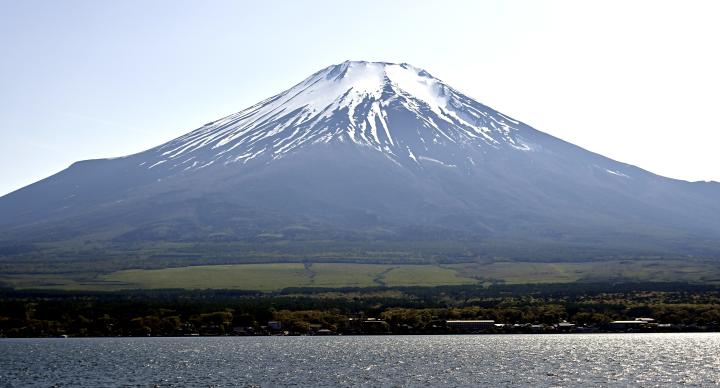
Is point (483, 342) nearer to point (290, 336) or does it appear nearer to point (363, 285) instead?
point (290, 336)

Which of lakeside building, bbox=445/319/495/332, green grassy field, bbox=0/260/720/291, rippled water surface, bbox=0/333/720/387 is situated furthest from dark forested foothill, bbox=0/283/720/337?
green grassy field, bbox=0/260/720/291

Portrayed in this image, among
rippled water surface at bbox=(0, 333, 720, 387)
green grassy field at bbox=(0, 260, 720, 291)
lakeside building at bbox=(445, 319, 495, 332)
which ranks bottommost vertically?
rippled water surface at bbox=(0, 333, 720, 387)

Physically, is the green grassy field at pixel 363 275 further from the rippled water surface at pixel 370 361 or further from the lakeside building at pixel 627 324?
the rippled water surface at pixel 370 361

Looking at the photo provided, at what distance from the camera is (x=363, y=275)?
15262cm

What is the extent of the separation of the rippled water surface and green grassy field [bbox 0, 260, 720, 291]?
48.7 metres

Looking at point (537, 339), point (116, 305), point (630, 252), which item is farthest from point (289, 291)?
point (630, 252)

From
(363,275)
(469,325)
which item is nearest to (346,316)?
(469,325)

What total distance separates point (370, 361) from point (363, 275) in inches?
3374

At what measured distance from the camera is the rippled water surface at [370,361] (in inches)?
2189

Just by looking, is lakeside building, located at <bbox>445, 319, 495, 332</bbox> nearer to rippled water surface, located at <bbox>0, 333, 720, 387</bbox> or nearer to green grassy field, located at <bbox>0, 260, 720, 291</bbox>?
rippled water surface, located at <bbox>0, 333, 720, 387</bbox>

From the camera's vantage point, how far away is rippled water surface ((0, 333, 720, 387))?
55.6 meters

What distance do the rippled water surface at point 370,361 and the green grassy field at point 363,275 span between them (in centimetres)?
4875

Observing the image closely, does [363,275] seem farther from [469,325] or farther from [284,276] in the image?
[469,325]

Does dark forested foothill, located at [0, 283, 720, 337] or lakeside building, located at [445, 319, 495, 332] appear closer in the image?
lakeside building, located at [445, 319, 495, 332]
